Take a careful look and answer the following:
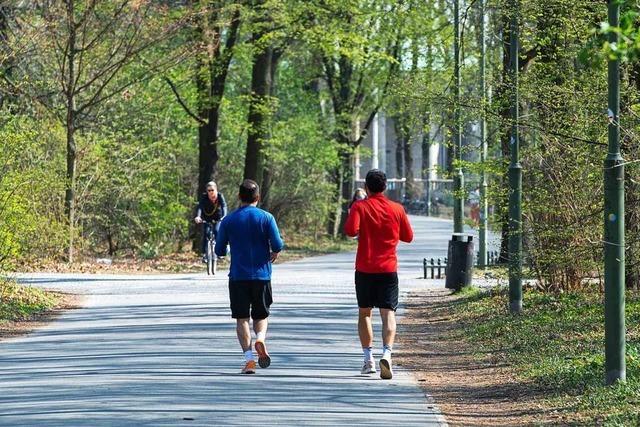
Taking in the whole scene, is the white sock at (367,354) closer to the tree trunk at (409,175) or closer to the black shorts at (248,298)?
the black shorts at (248,298)

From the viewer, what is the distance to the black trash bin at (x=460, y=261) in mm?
24141

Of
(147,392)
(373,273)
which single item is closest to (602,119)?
(373,273)

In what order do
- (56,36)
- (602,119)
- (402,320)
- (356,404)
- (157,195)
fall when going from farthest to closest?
(157,195)
(56,36)
(402,320)
(602,119)
(356,404)

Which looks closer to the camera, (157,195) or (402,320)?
(402,320)

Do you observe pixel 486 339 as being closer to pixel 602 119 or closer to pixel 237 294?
pixel 602 119

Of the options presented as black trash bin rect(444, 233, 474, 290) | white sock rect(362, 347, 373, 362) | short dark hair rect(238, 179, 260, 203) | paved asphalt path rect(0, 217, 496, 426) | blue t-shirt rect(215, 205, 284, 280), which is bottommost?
paved asphalt path rect(0, 217, 496, 426)

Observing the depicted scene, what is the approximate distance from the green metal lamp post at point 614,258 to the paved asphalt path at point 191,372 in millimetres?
1497

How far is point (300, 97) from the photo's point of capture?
182 feet

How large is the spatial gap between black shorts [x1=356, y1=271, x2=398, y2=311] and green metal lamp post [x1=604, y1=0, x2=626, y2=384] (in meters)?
2.31

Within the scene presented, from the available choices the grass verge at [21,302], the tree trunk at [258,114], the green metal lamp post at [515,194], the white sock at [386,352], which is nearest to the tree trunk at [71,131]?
the tree trunk at [258,114]

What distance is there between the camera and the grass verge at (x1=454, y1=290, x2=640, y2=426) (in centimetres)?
1072

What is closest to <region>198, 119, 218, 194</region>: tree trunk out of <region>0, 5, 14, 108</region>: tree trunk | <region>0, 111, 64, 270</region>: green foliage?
<region>0, 111, 64, 270</region>: green foliage

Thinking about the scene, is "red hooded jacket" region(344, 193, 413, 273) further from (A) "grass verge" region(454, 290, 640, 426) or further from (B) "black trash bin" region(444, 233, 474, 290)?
(B) "black trash bin" region(444, 233, 474, 290)

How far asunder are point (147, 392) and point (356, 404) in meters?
1.71
